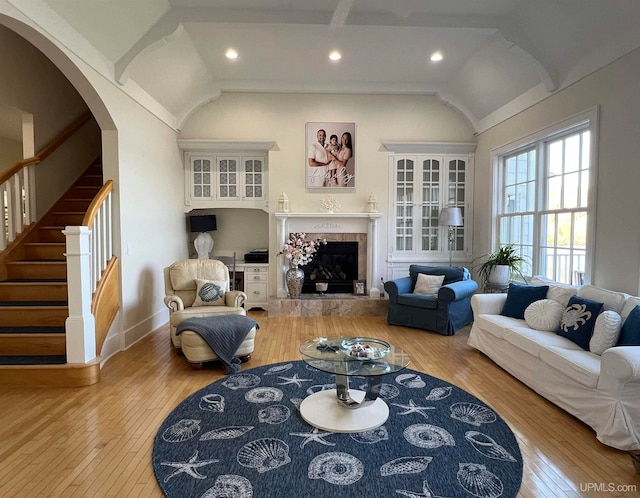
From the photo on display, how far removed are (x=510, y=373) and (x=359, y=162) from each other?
3955 millimetres

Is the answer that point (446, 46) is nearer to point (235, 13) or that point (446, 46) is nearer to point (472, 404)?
point (235, 13)

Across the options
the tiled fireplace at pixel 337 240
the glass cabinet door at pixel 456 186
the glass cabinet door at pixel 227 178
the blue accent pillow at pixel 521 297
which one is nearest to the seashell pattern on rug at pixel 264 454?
the blue accent pillow at pixel 521 297

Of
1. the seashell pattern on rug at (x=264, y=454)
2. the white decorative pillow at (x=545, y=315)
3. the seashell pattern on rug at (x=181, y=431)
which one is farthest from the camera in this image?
the white decorative pillow at (x=545, y=315)

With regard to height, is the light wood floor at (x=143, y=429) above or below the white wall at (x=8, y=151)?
below

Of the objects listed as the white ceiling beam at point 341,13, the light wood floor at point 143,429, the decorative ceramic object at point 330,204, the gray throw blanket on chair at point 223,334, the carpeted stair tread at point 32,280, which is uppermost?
the white ceiling beam at point 341,13

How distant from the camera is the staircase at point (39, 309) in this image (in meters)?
3.13

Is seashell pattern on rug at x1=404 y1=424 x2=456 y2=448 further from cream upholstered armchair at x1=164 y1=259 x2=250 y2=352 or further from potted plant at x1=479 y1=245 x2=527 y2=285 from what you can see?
potted plant at x1=479 y1=245 x2=527 y2=285

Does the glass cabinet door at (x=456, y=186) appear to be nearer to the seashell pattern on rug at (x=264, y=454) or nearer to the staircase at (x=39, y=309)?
the seashell pattern on rug at (x=264, y=454)

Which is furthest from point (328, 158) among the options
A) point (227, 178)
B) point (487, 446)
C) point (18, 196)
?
point (487, 446)

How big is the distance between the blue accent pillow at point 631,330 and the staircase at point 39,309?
4412mm

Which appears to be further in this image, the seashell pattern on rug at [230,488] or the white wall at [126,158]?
the white wall at [126,158]

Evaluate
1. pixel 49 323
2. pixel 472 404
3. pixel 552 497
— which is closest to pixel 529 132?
pixel 472 404

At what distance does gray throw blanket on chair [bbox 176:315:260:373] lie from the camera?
3438 millimetres

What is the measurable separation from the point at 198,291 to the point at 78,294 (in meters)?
1.35
